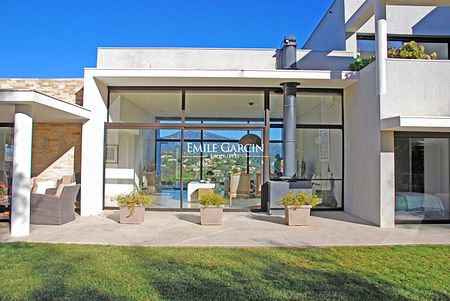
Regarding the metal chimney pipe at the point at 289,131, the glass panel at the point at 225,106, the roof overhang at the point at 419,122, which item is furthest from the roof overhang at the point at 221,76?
the roof overhang at the point at 419,122

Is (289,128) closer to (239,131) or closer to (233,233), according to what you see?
(239,131)

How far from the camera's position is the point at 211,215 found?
809 cm

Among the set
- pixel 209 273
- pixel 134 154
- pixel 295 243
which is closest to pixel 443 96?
pixel 295 243

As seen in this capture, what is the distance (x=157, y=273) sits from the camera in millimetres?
4676

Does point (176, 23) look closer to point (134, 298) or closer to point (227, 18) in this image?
point (227, 18)

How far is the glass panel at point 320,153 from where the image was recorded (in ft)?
35.1

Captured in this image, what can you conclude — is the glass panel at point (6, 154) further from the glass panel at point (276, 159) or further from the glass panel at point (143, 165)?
the glass panel at point (276, 159)

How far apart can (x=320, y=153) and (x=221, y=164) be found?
3.06m

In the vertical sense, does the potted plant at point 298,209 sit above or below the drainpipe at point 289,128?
below

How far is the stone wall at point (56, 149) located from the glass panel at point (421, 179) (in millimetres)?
8731

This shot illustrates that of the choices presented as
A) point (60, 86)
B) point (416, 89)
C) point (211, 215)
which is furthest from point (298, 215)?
point (60, 86)

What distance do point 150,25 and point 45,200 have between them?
9.21m

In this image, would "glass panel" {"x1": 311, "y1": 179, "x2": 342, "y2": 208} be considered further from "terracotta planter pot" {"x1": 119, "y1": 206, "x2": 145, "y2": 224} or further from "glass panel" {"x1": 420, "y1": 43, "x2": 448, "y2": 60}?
"glass panel" {"x1": 420, "y1": 43, "x2": 448, "y2": 60}

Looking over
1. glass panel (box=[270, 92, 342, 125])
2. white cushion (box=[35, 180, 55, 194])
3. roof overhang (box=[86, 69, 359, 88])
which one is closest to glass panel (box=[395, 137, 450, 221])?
roof overhang (box=[86, 69, 359, 88])
